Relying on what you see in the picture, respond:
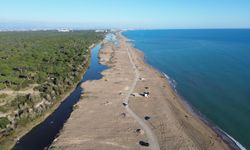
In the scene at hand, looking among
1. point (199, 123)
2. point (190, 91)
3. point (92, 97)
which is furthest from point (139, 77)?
point (199, 123)

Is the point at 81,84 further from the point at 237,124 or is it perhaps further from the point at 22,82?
the point at 237,124

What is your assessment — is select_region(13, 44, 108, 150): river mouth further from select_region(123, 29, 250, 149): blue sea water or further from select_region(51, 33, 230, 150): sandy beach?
select_region(123, 29, 250, 149): blue sea water

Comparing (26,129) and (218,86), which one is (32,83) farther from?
(218,86)

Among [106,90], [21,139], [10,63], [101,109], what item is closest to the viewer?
[21,139]

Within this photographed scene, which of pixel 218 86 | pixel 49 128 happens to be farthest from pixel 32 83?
pixel 218 86

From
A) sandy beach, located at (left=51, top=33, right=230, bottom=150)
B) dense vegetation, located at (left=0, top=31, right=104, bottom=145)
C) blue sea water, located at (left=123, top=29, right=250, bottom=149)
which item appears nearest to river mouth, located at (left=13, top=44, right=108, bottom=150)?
sandy beach, located at (left=51, top=33, right=230, bottom=150)

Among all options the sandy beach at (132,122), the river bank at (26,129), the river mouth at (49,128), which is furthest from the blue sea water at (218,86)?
the river bank at (26,129)

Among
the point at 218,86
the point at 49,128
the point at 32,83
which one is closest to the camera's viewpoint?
the point at 49,128

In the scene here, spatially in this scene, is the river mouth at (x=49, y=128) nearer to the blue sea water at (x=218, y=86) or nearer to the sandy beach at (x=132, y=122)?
the sandy beach at (x=132, y=122)
